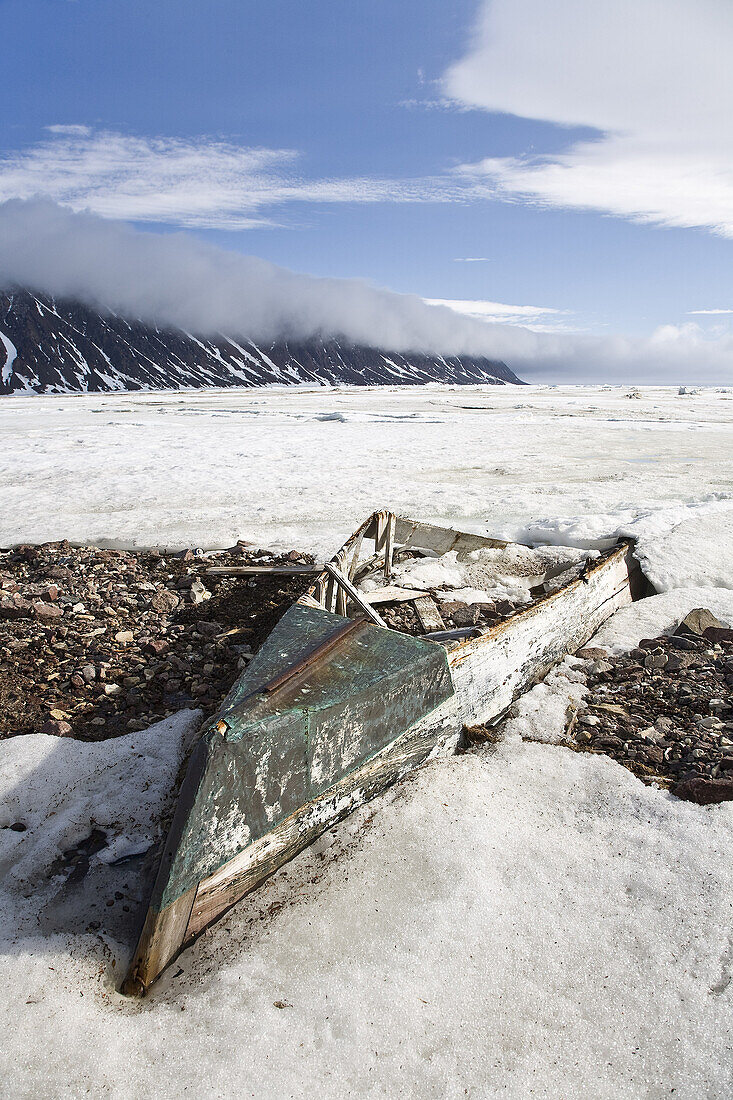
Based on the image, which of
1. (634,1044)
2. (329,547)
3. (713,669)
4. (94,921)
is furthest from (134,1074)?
(329,547)

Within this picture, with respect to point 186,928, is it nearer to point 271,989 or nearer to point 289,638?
point 271,989

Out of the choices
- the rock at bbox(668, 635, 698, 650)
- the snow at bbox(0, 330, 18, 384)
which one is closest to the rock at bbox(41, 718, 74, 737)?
the rock at bbox(668, 635, 698, 650)

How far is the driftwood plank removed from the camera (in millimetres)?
4961

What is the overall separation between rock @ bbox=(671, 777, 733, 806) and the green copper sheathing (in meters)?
1.29

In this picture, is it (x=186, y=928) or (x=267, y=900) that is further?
(x=267, y=900)

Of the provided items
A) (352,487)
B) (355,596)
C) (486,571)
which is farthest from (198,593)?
(352,487)

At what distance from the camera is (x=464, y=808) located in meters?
3.09

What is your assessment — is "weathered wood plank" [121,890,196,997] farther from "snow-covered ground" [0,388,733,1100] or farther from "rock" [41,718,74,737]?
"rock" [41,718,74,737]

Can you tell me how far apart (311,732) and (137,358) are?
6781 inches

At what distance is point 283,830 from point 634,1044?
56.3 inches

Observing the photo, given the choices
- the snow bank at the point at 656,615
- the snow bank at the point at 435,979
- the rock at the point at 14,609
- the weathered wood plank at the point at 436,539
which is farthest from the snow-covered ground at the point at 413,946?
the weathered wood plank at the point at 436,539

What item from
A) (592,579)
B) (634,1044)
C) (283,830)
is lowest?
(634,1044)

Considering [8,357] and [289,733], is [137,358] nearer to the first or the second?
[8,357]

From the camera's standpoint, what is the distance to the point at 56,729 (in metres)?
→ 3.76
